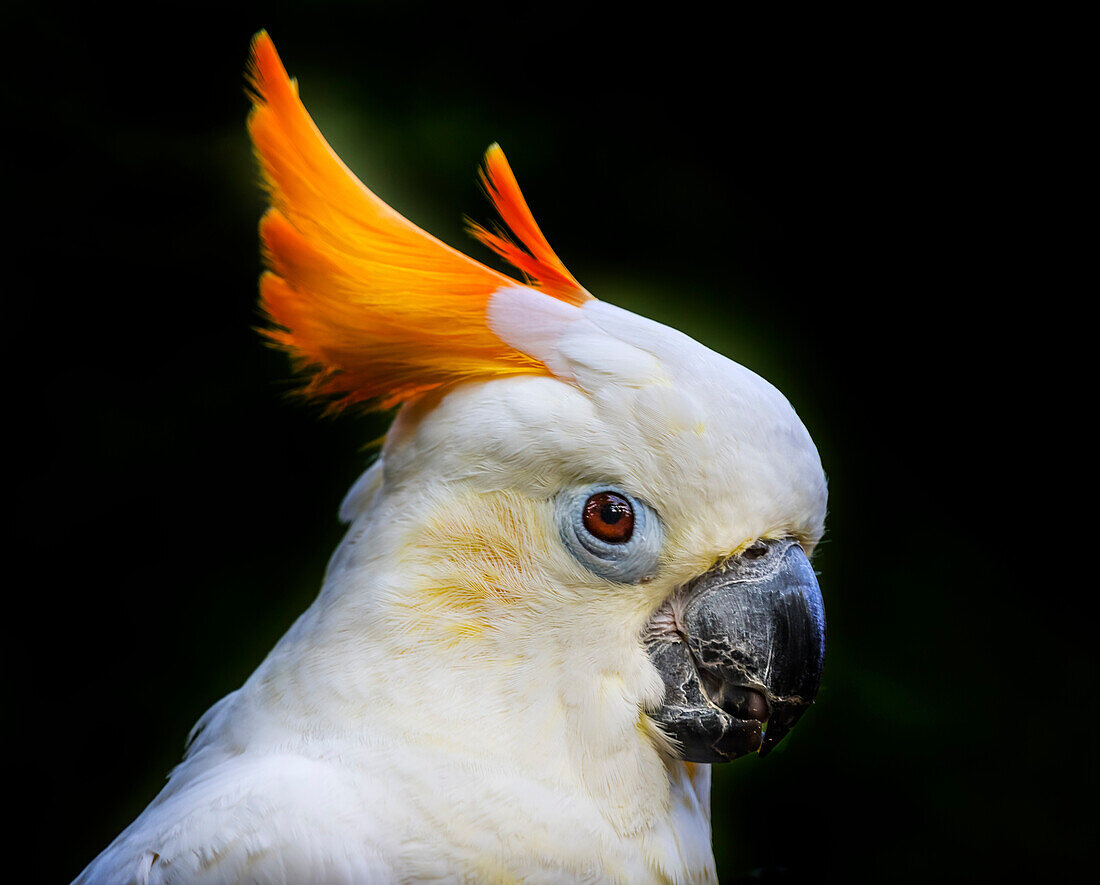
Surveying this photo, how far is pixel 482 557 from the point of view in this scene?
1001mm

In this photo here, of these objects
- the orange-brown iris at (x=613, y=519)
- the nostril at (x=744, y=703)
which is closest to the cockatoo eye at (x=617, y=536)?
the orange-brown iris at (x=613, y=519)

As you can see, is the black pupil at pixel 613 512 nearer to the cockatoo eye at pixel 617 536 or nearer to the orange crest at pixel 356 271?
the cockatoo eye at pixel 617 536

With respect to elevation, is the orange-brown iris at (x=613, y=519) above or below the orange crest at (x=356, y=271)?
below

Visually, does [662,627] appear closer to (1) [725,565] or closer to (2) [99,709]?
(1) [725,565]

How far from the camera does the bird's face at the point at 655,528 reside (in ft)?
3.17

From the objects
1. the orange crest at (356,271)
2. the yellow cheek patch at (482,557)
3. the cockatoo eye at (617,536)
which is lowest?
the yellow cheek patch at (482,557)

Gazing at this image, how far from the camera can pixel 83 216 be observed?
6.35 feet

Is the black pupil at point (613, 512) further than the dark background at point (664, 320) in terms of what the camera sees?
No

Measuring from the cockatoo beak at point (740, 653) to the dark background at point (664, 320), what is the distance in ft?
3.06

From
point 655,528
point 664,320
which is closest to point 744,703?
point 655,528

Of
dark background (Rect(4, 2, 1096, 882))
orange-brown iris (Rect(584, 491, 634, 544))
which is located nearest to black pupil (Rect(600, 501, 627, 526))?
orange-brown iris (Rect(584, 491, 634, 544))

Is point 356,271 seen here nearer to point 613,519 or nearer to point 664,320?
point 613,519

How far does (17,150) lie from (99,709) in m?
1.18

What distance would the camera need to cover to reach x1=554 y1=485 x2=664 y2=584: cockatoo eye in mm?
983
